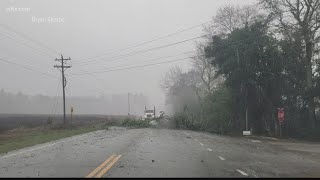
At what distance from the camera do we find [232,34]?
182ft

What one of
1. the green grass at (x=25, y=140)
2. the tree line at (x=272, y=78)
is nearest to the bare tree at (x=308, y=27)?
the tree line at (x=272, y=78)

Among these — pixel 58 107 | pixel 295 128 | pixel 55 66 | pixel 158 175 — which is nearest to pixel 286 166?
pixel 158 175

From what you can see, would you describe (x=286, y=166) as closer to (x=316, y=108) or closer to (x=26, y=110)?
(x=316, y=108)

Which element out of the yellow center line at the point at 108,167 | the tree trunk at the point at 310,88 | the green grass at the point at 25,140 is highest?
the tree trunk at the point at 310,88

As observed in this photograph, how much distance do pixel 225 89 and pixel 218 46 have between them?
508 centimetres

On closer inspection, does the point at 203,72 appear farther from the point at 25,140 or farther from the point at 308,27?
the point at 25,140

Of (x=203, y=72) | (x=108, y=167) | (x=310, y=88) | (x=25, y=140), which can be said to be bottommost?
(x=25, y=140)

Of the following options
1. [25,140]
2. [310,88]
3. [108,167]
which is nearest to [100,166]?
[108,167]

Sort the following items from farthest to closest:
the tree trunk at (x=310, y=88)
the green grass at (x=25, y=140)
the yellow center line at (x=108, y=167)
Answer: the tree trunk at (x=310, y=88) → the green grass at (x=25, y=140) → the yellow center line at (x=108, y=167)

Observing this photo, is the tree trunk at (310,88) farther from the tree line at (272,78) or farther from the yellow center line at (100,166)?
the yellow center line at (100,166)

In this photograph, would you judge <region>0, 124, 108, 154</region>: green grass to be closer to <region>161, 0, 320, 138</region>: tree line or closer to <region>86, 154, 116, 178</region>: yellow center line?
<region>86, 154, 116, 178</region>: yellow center line

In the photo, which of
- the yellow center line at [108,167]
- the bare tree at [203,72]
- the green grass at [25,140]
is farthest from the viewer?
the bare tree at [203,72]

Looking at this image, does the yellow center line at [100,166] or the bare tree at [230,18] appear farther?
the bare tree at [230,18]

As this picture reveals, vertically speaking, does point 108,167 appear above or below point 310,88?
below
